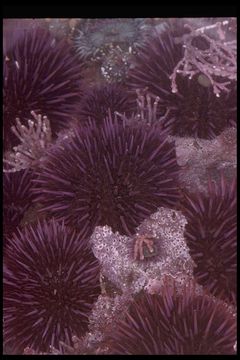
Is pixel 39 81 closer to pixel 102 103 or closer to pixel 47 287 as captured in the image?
pixel 102 103

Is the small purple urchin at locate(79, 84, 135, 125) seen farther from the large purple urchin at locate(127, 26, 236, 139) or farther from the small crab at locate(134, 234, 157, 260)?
the small crab at locate(134, 234, 157, 260)

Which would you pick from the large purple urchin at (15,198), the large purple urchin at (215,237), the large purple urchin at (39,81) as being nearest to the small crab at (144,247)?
the large purple urchin at (215,237)

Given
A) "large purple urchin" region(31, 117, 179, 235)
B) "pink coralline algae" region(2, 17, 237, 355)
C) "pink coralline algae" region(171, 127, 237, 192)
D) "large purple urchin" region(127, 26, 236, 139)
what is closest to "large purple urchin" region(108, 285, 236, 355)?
"pink coralline algae" region(2, 17, 237, 355)

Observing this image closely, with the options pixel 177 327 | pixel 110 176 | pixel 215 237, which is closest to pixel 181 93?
pixel 110 176

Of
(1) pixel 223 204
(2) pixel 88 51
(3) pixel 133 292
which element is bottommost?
(3) pixel 133 292

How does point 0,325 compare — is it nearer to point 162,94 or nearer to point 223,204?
point 223,204
